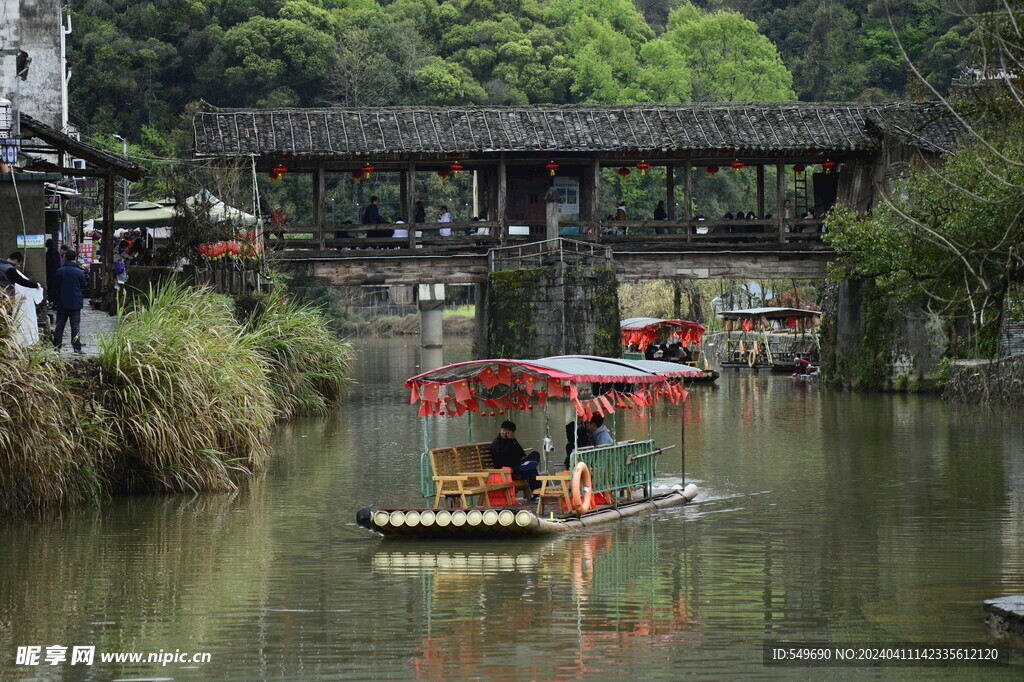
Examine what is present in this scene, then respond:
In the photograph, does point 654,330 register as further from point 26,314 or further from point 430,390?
point 26,314

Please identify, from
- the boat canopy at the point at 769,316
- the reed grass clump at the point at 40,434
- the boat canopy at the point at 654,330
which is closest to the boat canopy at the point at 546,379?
the reed grass clump at the point at 40,434

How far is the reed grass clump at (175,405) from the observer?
58.6ft

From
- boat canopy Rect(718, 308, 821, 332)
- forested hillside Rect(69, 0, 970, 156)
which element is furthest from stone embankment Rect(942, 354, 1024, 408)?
forested hillside Rect(69, 0, 970, 156)

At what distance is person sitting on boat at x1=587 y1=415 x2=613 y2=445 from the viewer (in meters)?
17.2

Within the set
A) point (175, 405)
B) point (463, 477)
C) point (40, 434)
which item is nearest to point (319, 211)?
point (175, 405)

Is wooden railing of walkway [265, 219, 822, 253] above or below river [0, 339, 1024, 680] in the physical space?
above

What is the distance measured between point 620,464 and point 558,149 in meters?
19.6

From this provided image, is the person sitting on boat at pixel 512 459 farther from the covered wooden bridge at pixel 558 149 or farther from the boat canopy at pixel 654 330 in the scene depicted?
the boat canopy at pixel 654 330

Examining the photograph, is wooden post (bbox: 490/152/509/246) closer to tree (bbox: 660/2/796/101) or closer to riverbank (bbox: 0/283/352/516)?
riverbank (bbox: 0/283/352/516)

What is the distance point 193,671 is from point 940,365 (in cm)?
2741

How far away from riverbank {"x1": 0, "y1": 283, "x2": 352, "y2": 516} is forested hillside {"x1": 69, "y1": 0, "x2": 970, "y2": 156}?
3877 cm

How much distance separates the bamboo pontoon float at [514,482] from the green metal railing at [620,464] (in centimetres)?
1

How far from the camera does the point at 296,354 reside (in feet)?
94.0

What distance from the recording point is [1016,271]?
43.4ft
